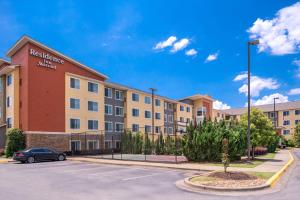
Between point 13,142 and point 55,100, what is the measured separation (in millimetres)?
7433

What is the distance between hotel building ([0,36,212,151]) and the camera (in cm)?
3941

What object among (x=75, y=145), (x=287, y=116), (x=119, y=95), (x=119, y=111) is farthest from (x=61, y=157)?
(x=287, y=116)

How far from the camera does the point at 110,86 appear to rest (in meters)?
51.9

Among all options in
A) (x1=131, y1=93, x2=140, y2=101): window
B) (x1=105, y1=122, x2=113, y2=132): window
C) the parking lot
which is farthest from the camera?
(x1=131, y1=93, x2=140, y2=101): window

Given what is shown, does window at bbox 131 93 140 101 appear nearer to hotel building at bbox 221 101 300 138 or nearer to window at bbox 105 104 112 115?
window at bbox 105 104 112 115

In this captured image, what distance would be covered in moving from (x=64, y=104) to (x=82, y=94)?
11.8 ft

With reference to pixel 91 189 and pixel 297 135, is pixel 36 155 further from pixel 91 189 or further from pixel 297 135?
pixel 297 135

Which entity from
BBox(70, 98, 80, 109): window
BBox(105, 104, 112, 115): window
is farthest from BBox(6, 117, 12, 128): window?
BBox(105, 104, 112, 115): window

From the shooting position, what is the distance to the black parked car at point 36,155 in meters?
29.9

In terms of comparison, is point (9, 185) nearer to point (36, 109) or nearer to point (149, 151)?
point (36, 109)

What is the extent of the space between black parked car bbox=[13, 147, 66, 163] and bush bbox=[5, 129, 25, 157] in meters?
7.46

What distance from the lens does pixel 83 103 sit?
4584 centimetres

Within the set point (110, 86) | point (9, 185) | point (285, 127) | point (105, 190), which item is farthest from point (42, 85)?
point (285, 127)

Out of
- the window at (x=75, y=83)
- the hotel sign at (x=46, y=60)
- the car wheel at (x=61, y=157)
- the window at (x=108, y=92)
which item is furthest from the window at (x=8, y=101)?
the window at (x=108, y=92)
